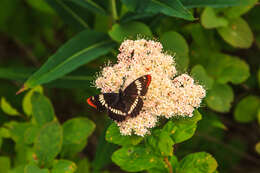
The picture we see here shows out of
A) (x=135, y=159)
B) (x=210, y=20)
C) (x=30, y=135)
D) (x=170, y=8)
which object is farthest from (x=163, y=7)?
(x=30, y=135)

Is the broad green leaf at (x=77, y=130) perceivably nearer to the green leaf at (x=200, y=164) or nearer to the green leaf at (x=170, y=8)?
the green leaf at (x=200, y=164)

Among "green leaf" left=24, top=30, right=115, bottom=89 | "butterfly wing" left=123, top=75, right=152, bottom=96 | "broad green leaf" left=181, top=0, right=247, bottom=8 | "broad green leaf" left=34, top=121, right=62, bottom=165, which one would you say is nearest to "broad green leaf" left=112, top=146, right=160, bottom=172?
"butterfly wing" left=123, top=75, right=152, bottom=96

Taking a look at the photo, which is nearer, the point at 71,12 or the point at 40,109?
the point at 40,109

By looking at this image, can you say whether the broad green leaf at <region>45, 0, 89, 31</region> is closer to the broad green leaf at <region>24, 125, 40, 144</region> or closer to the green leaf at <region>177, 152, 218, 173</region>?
the broad green leaf at <region>24, 125, 40, 144</region>

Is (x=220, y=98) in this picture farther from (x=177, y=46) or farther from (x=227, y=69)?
(x=177, y=46)

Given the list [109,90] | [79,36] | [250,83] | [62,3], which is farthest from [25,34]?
[250,83]

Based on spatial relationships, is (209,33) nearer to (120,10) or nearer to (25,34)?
(120,10)

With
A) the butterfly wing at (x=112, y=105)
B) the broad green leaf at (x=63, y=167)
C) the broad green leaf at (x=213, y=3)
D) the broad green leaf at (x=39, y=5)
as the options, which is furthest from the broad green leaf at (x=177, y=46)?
the broad green leaf at (x=39, y=5)
